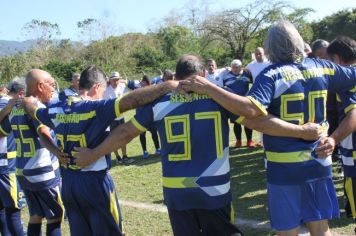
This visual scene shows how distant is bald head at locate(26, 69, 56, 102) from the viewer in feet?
14.5

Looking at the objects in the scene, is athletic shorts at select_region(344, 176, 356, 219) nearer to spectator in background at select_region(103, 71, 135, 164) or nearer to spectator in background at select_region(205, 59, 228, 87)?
spectator in background at select_region(205, 59, 228, 87)

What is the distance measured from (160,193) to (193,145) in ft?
14.6

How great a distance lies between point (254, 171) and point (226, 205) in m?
5.08

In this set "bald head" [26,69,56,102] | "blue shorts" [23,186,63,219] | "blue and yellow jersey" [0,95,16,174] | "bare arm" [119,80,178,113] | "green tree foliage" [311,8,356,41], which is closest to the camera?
"bare arm" [119,80,178,113]

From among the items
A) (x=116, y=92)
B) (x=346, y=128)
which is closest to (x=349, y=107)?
(x=346, y=128)

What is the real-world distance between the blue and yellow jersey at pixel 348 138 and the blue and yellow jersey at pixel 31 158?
299 cm

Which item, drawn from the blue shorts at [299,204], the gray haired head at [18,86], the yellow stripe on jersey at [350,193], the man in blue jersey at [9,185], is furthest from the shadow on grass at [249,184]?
the gray haired head at [18,86]

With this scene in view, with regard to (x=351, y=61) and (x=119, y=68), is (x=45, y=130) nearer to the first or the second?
(x=351, y=61)

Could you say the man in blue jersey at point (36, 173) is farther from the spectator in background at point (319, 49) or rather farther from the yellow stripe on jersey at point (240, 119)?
the spectator in background at point (319, 49)

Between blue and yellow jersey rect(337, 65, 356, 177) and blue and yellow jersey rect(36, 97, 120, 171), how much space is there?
1.89 meters

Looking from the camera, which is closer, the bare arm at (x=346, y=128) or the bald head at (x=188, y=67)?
the bald head at (x=188, y=67)

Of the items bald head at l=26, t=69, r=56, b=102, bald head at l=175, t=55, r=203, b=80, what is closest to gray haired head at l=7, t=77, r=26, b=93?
bald head at l=26, t=69, r=56, b=102

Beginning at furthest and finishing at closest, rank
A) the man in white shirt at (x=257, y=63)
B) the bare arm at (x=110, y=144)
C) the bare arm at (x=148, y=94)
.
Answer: the man in white shirt at (x=257, y=63) < the bare arm at (x=110, y=144) < the bare arm at (x=148, y=94)

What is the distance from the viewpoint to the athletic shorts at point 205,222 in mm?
3424
